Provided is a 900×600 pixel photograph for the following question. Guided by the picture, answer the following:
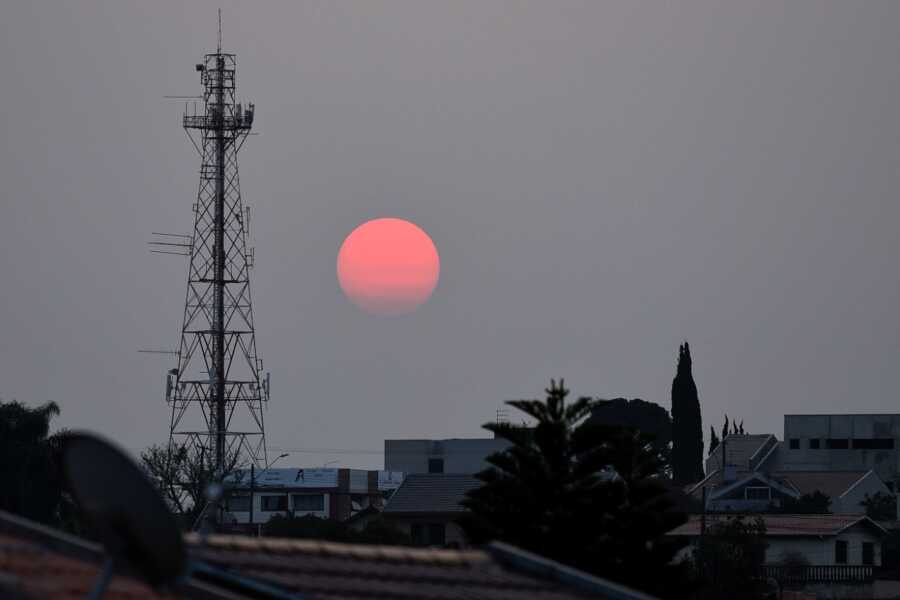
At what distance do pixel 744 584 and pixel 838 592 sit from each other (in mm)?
12534

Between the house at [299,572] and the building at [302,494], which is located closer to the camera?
the house at [299,572]

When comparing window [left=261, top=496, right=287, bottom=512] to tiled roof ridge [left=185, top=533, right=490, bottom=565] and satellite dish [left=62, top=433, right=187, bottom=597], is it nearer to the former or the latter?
tiled roof ridge [left=185, top=533, right=490, bottom=565]

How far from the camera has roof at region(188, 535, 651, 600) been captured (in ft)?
46.8

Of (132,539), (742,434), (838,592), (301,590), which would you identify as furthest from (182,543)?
(742,434)

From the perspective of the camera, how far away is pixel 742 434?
159 meters

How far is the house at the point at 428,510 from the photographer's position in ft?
318

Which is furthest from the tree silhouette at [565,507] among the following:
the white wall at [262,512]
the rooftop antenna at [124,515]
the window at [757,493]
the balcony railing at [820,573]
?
the white wall at [262,512]

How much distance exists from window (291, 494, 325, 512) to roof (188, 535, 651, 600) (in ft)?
388

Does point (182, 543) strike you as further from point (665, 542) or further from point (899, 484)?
point (899, 484)

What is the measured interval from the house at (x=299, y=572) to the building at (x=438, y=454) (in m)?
130

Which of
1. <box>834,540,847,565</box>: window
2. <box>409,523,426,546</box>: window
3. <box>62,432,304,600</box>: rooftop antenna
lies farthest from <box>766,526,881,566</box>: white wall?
<box>62,432,304,600</box>: rooftop antenna

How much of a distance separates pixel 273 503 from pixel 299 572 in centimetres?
12112

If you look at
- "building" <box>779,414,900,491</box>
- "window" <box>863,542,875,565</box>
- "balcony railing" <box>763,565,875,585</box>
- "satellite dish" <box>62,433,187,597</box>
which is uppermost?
"building" <box>779,414,900,491</box>

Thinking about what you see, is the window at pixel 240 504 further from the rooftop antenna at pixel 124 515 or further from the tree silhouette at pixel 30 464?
the rooftop antenna at pixel 124 515
